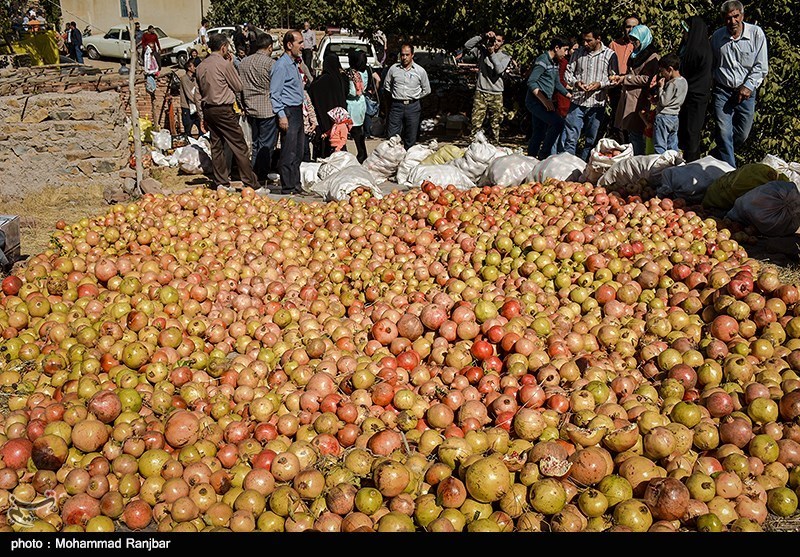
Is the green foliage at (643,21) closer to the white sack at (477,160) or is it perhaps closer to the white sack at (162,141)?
the white sack at (477,160)

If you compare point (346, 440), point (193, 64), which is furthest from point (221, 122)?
point (346, 440)

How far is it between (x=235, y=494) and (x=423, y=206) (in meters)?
4.33

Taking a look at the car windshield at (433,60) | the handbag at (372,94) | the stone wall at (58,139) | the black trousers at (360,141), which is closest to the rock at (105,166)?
the stone wall at (58,139)

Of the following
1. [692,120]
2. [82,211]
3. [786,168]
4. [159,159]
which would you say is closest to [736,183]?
[786,168]

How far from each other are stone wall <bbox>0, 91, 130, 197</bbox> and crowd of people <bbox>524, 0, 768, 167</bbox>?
6387mm

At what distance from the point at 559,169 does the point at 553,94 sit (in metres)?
2.23

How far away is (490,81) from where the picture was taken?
36.2 feet

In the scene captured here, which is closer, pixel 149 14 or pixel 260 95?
pixel 260 95

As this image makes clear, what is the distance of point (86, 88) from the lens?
9703 millimetres

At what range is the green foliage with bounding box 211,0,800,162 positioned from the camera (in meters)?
10.1

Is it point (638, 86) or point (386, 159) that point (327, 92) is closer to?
point (386, 159)

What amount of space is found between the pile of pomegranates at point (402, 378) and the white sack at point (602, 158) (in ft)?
5.34

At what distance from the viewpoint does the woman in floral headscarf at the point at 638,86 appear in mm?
8625

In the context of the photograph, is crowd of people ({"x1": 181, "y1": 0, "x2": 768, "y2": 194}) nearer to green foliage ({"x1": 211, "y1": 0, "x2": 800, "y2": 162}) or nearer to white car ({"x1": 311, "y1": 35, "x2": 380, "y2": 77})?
green foliage ({"x1": 211, "y1": 0, "x2": 800, "y2": 162})
